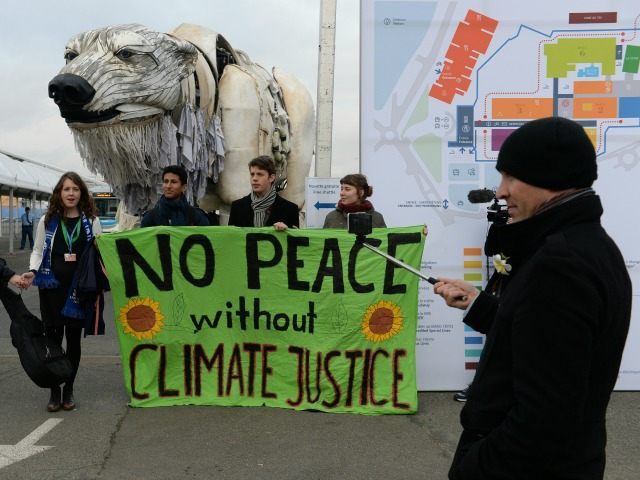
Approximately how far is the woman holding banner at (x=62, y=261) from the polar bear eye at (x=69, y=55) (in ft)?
4.61

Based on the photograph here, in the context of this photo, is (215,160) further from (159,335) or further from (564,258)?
(564,258)

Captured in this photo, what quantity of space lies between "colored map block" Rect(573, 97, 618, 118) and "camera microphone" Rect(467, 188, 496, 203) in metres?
1.03

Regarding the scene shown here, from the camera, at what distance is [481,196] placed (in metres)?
5.43

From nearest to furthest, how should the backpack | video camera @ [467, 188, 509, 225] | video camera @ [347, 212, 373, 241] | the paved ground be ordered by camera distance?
1. video camera @ [347, 212, 373, 241]
2. the paved ground
3. the backpack
4. video camera @ [467, 188, 509, 225]

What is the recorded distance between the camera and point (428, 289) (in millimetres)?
5762

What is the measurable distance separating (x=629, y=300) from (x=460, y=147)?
423 cm

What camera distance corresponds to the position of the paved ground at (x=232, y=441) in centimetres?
397

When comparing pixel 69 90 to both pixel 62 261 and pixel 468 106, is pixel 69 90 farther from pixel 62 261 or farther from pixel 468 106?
pixel 468 106

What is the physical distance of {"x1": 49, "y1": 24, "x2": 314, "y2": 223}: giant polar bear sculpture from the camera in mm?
5945

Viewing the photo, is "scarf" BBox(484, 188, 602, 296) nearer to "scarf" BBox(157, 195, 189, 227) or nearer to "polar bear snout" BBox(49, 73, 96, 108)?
"scarf" BBox(157, 195, 189, 227)

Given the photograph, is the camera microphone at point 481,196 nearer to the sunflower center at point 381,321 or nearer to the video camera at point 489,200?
the video camera at point 489,200

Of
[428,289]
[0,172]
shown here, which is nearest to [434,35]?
[428,289]

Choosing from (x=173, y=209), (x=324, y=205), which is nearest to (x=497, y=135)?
(x=324, y=205)

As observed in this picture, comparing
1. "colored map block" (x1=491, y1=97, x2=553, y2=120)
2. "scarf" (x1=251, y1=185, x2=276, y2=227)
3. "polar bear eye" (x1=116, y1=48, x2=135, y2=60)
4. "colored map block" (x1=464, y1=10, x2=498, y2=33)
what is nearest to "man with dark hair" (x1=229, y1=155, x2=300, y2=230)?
"scarf" (x1=251, y1=185, x2=276, y2=227)
